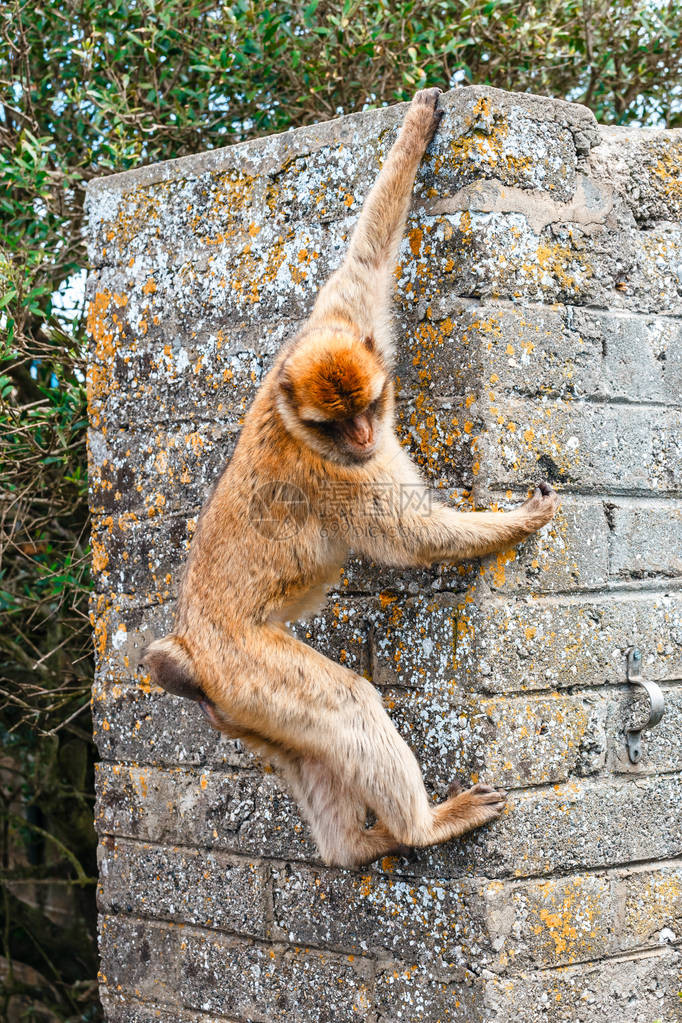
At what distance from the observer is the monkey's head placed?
357 centimetres

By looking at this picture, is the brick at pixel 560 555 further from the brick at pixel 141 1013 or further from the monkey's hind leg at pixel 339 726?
the brick at pixel 141 1013

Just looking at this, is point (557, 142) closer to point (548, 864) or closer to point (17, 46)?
point (548, 864)

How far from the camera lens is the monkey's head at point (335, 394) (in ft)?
11.7

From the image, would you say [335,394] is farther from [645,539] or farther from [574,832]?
[574,832]

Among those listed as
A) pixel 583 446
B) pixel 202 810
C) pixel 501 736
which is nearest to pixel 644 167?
pixel 583 446

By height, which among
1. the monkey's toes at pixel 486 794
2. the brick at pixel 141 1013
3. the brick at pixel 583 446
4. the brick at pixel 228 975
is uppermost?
the brick at pixel 583 446

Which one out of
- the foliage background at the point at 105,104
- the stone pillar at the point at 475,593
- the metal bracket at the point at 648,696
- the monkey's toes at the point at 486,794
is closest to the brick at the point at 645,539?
the stone pillar at the point at 475,593

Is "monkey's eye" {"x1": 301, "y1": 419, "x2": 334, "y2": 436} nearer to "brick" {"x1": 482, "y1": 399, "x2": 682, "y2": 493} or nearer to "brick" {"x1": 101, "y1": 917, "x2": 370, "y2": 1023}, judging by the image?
"brick" {"x1": 482, "y1": 399, "x2": 682, "y2": 493}

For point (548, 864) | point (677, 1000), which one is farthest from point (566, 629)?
point (677, 1000)

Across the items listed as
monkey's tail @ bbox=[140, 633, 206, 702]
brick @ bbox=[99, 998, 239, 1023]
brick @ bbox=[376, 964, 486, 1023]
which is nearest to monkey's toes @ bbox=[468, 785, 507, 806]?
brick @ bbox=[376, 964, 486, 1023]

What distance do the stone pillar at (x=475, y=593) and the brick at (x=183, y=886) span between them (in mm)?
14

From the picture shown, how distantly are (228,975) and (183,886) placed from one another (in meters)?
0.39

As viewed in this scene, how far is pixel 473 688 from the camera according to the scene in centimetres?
385

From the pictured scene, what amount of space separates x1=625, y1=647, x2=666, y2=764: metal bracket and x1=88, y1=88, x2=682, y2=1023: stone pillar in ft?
0.12
